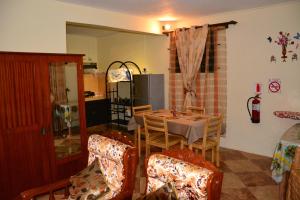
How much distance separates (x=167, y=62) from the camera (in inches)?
202

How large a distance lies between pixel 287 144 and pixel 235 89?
1706 mm

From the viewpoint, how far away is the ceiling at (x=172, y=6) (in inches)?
134

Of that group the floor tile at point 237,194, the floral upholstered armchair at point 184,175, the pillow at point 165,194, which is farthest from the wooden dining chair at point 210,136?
the pillow at point 165,194

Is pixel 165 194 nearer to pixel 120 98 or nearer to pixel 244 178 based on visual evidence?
pixel 244 178

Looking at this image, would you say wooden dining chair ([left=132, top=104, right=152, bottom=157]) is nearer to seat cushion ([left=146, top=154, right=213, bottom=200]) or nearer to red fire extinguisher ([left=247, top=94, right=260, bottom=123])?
red fire extinguisher ([left=247, top=94, right=260, bottom=123])

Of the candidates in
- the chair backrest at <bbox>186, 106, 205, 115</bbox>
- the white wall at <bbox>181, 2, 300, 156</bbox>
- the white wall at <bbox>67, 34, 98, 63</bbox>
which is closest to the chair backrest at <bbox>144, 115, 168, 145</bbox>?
the chair backrest at <bbox>186, 106, 205, 115</bbox>

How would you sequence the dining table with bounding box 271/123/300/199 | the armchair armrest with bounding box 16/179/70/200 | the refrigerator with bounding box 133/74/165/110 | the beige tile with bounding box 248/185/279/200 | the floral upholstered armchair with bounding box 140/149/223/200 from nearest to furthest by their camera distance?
the floral upholstered armchair with bounding box 140/149/223/200
the armchair armrest with bounding box 16/179/70/200
the dining table with bounding box 271/123/300/199
the beige tile with bounding box 248/185/279/200
the refrigerator with bounding box 133/74/165/110

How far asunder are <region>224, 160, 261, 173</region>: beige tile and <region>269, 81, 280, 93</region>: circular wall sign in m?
1.21

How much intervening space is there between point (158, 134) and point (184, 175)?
2432 millimetres

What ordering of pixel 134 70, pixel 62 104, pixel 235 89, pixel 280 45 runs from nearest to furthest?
pixel 62 104, pixel 280 45, pixel 235 89, pixel 134 70

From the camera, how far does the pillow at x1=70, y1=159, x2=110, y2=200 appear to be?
76.2 inches

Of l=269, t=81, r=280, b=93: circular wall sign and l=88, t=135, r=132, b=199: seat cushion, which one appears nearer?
l=88, t=135, r=132, b=199: seat cushion

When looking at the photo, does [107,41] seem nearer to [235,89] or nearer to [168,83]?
[168,83]

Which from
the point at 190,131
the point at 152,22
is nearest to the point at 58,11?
the point at 152,22
